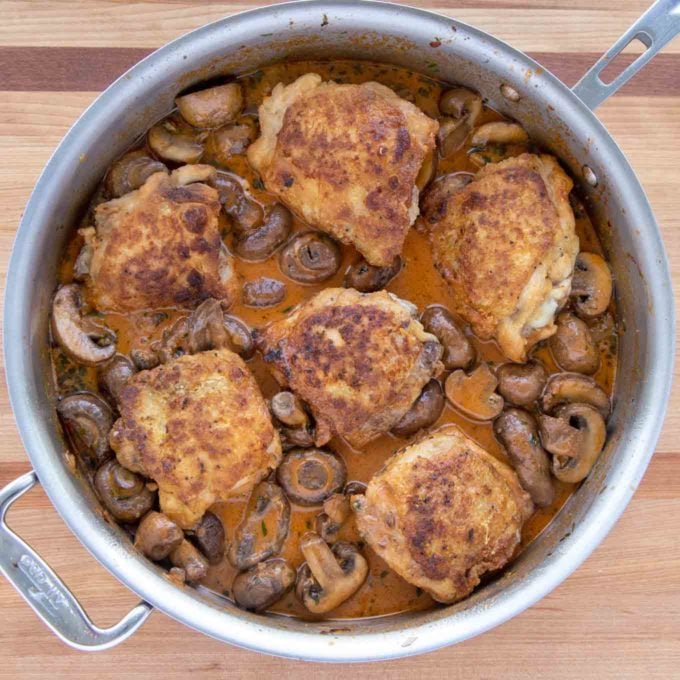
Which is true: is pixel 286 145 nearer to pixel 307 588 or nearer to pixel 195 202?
pixel 195 202

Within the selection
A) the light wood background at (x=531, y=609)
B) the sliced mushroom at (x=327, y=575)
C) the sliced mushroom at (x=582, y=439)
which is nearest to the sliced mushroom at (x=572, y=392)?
the sliced mushroom at (x=582, y=439)

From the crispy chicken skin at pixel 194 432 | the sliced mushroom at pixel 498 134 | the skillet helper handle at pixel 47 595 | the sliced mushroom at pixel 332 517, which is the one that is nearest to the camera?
the skillet helper handle at pixel 47 595

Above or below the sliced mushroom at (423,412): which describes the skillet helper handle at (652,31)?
above

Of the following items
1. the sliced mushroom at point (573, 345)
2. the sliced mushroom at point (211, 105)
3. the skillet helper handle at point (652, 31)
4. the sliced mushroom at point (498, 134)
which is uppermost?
the skillet helper handle at point (652, 31)

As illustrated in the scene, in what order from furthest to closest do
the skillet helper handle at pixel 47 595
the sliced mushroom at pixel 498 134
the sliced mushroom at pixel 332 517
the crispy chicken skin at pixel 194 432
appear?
the sliced mushroom at pixel 498 134 → the sliced mushroom at pixel 332 517 → the crispy chicken skin at pixel 194 432 → the skillet helper handle at pixel 47 595

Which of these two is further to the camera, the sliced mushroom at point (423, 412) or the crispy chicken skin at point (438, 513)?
the sliced mushroom at point (423, 412)

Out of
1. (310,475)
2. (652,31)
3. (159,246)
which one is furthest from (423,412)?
(652,31)

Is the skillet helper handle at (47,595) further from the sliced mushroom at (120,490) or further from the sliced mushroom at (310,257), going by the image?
the sliced mushroom at (310,257)

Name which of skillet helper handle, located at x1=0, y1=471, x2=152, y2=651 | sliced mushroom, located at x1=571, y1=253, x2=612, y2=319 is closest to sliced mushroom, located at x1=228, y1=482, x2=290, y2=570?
skillet helper handle, located at x1=0, y1=471, x2=152, y2=651

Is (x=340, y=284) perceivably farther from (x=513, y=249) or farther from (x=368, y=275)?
(x=513, y=249)
